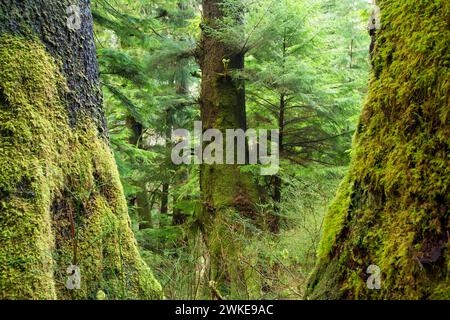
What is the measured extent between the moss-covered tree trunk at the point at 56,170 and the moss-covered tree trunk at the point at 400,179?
1.57 m

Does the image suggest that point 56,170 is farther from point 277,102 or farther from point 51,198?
point 277,102

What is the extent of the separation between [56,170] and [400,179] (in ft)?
7.92

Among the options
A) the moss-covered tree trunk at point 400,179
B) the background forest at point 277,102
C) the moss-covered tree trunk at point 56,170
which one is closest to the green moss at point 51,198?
the moss-covered tree trunk at point 56,170

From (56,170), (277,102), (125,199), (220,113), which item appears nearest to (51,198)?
(56,170)

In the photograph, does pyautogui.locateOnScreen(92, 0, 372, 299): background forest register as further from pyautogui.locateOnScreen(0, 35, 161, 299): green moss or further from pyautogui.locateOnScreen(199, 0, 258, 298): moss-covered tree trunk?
pyautogui.locateOnScreen(0, 35, 161, 299): green moss

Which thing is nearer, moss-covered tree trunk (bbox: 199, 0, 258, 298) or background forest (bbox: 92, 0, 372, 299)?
background forest (bbox: 92, 0, 372, 299)

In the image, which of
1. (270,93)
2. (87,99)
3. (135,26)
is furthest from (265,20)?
(87,99)

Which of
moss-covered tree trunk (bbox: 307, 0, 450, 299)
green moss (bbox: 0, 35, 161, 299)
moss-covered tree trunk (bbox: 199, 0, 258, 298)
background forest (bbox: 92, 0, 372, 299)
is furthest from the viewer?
moss-covered tree trunk (bbox: 199, 0, 258, 298)

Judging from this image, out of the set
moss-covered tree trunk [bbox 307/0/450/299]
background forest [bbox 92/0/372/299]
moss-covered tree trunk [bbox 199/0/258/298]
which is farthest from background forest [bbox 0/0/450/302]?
moss-covered tree trunk [bbox 199/0/258/298]

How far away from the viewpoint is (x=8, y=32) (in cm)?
310

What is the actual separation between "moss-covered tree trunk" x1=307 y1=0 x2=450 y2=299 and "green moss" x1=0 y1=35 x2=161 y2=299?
1.56m

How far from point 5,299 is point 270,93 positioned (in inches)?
266

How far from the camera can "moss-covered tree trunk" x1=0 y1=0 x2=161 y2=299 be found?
2.63m
